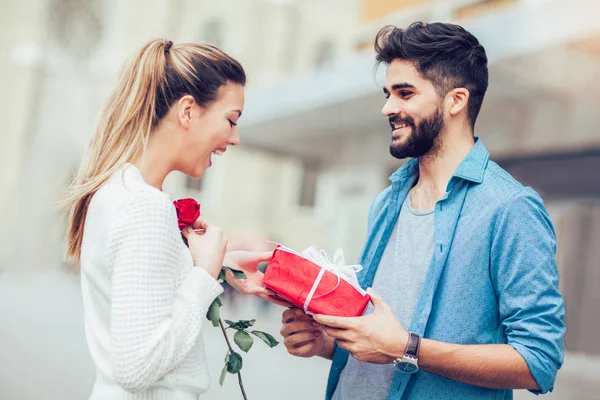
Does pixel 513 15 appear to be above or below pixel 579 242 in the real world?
above

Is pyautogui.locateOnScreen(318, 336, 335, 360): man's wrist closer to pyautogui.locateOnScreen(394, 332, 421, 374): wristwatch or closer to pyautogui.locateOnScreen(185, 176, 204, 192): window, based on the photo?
pyautogui.locateOnScreen(394, 332, 421, 374): wristwatch

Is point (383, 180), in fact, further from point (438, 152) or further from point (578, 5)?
point (438, 152)

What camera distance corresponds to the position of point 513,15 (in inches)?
294

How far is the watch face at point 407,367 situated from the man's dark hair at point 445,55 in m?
0.91

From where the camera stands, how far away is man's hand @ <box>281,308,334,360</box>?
221 centimetres

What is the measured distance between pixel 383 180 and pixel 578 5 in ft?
15.4

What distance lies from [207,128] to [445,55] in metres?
0.90

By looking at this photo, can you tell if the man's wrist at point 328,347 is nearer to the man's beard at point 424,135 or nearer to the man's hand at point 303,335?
the man's hand at point 303,335

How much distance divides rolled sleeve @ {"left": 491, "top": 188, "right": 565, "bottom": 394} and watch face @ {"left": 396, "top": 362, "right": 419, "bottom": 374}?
10.8 inches

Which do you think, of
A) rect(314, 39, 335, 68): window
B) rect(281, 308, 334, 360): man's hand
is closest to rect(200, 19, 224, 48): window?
rect(314, 39, 335, 68): window

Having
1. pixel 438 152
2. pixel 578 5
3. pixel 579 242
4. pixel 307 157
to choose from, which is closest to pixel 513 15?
pixel 578 5

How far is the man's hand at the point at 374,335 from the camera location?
186cm

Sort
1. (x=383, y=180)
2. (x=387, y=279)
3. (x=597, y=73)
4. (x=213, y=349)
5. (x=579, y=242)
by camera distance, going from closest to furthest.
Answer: (x=387, y=279) → (x=597, y=73) → (x=579, y=242) → (x=213, y=349) → (x=383, y=180)

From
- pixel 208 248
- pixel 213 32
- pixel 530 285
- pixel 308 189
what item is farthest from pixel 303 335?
pixel 213 32
